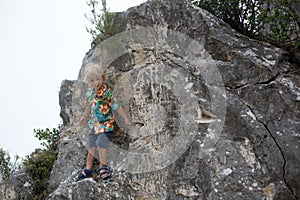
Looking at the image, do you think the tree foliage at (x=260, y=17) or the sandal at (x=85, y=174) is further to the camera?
the tree foliage at (x=260, y=17)

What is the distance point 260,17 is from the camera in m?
6.12

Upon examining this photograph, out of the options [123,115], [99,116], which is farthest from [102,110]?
[123,115]

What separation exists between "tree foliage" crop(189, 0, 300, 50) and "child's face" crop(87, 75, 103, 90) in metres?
2.27

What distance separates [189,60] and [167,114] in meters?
0.88

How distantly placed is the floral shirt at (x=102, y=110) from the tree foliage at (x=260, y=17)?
2.35m

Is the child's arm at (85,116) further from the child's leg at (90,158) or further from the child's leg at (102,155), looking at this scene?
the child's leg at (102,155)

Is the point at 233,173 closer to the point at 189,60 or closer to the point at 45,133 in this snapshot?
the point at 189,60

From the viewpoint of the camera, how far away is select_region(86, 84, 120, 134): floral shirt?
19.0ft

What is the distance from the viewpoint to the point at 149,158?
5.33 m

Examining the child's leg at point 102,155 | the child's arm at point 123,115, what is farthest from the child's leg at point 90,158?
the child's arm at point 123,115

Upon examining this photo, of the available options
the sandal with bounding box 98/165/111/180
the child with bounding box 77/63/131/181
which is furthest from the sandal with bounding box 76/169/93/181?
the sandal with bounding box 98/165/111/180

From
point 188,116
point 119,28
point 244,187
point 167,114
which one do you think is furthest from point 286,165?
point 119,28

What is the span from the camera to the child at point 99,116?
18.7ft

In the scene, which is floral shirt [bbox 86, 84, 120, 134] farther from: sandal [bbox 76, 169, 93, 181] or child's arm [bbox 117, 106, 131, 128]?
sandal [bbox 76, 169, 93, 181]
